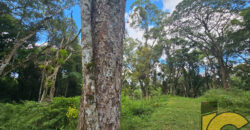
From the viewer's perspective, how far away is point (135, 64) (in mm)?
13008

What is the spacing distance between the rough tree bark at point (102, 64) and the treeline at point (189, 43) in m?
6.35

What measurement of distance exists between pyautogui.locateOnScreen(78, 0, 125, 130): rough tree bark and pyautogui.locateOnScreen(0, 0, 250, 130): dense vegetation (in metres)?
0.14

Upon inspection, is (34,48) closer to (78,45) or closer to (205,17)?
(78,45)

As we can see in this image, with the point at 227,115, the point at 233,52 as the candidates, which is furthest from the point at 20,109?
the point at 233,52

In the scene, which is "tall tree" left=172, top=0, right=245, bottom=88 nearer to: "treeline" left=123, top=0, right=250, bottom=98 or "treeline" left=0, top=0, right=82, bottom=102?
"treeline" left=123, top=0, right=250, bottom=98

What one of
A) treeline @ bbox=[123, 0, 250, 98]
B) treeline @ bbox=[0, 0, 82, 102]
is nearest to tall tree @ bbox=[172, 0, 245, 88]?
treeline @ bbox=[123, 0, 250, 98]

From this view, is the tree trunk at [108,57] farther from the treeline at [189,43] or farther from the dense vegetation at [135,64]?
the treeline at [189,43]

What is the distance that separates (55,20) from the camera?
820 centimetres

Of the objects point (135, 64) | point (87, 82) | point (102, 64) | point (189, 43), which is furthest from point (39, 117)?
point (189, 43)

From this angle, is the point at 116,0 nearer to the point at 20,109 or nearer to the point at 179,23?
the point at 20,109

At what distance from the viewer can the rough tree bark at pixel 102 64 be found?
1.22 m

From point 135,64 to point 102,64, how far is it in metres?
11.8

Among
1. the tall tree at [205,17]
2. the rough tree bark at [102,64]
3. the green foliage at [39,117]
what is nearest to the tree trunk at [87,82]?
the rough tree bark at [102,64]

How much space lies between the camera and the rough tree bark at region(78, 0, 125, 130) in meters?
1.22
